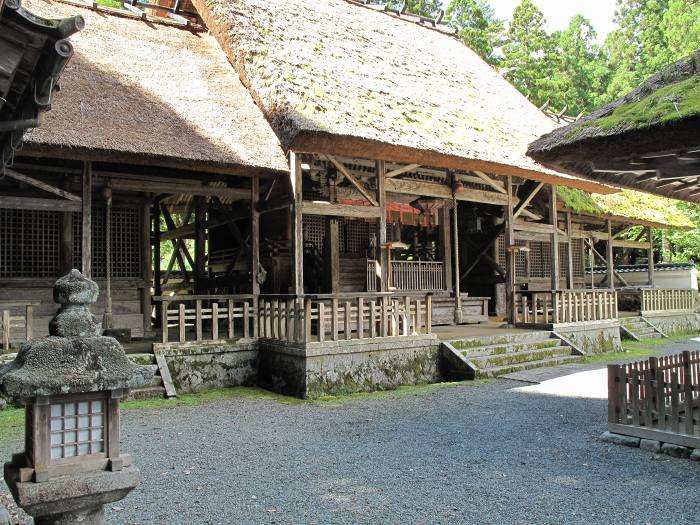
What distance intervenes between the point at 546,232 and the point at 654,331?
577 cm

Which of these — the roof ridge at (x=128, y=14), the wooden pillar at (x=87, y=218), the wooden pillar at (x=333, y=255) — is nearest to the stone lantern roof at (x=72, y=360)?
the wooden pillar at (x=87, y=218)

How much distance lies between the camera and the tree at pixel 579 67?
34.1 meters

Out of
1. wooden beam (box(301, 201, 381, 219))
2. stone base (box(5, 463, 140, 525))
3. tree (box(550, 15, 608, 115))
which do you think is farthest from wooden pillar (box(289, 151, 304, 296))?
tree (box(550, 15, 608, 115))

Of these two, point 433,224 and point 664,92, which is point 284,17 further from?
point 664,92

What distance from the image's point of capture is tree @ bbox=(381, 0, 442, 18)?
2795cm

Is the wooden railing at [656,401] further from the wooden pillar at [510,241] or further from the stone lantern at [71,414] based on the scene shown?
the wooden pillar at [510,241]

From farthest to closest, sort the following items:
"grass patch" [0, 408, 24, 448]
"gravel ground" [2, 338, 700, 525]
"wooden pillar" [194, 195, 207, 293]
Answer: "wooden pillar" [194, 195, 207, 293], "grass patch" [0, 408, 24, 448], "gravel ground" [2, 338, 700, 525]

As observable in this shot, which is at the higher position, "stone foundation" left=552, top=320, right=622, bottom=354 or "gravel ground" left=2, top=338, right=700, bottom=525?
"stone foundation" left=552, top=320, right=622, bottom=354

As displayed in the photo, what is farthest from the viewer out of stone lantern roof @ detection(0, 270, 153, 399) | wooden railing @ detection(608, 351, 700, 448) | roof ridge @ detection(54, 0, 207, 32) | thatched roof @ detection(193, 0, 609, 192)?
roof ridge @ detection(54, 0, 207, 32)

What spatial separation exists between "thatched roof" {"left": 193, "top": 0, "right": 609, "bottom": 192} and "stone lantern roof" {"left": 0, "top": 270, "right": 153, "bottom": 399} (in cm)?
601

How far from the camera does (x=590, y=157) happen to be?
18.1ft

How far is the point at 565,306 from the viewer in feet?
41.5

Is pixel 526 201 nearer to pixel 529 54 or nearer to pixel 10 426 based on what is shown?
pixel 10 426

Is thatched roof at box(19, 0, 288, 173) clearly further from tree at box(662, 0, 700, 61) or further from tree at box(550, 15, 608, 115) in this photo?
tree at box(662, 0, 700, 61)
